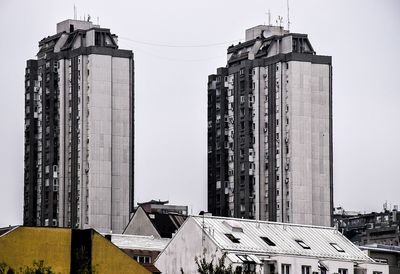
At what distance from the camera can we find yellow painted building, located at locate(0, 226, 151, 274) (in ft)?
389

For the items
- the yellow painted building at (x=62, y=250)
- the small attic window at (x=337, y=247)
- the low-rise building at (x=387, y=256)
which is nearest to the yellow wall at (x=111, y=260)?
the yellow painted building at (x=62, y=250)

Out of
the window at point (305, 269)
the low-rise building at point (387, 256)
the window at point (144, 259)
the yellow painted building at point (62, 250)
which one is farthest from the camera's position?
the low-rise building at point (387, 256)

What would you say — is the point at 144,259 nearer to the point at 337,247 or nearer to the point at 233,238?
the point at 233,238

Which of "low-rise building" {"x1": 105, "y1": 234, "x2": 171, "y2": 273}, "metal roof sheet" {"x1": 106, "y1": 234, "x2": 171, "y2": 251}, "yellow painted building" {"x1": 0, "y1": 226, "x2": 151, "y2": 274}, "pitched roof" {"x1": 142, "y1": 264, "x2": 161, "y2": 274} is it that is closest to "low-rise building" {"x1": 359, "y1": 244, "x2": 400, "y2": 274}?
"metal roof sheet" {"x1": 106, "y1": 234, "x2": 171, "y2": 251}

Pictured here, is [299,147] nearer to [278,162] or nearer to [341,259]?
[278,162]

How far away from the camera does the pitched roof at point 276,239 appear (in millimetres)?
121938

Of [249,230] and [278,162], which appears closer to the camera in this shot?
[249,230]

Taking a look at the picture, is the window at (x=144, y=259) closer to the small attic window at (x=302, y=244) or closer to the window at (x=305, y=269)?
the small attic window at (x=302, y=244)

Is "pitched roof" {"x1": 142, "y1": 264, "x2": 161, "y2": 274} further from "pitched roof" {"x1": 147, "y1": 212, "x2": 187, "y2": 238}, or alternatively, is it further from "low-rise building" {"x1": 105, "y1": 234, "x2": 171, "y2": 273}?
"pitched roof" {"x1": 147, "y1": 212, "x2": 187, "y2": 238}

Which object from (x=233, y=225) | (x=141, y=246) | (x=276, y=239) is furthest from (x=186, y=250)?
(x=141, y=246)

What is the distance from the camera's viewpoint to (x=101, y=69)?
654 ft

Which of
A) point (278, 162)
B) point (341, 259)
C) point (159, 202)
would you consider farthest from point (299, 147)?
point (341, 259)

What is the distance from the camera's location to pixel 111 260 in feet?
396

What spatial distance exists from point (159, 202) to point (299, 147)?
17.9m
